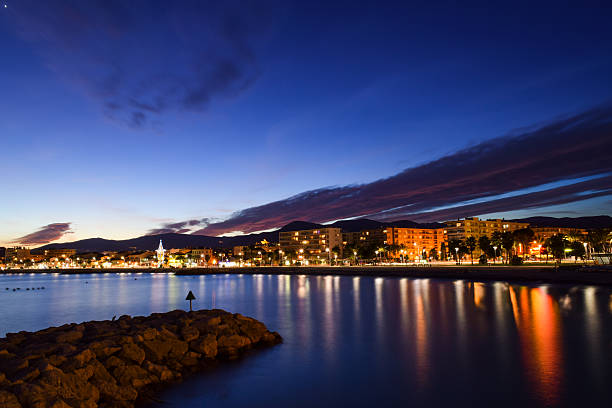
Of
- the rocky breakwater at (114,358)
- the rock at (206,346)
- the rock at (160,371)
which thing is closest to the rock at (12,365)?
the rocky breakwater at (114,358)

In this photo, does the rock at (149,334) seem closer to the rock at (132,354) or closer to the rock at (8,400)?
the rock at (132,354)

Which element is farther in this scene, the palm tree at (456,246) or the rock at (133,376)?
the palm tree at (456,246)

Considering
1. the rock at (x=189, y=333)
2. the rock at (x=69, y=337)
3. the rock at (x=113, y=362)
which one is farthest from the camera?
the rock at (x=189, y=333)

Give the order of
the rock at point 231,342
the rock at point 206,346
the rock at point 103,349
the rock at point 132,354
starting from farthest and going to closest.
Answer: the rock at point 231,342 → the rock at point 206,346 → the rock at point 132,354 → the rock at point 103,349

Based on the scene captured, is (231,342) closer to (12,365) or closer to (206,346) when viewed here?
(206,346)

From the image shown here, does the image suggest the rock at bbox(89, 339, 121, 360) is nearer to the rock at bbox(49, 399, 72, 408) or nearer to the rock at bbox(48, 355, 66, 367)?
the rock at bbox(48, 355, 66, 367)

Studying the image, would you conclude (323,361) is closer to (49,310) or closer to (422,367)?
(422,367)

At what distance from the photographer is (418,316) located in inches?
1240

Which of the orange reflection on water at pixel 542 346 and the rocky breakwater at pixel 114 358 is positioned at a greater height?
the rocky breakwater at pixel 114 358

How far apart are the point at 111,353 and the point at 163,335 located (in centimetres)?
277

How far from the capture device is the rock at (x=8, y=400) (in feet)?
33.5

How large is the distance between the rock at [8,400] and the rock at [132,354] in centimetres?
489

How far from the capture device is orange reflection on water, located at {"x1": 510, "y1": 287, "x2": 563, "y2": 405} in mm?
13905

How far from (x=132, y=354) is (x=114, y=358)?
2.48 feet
